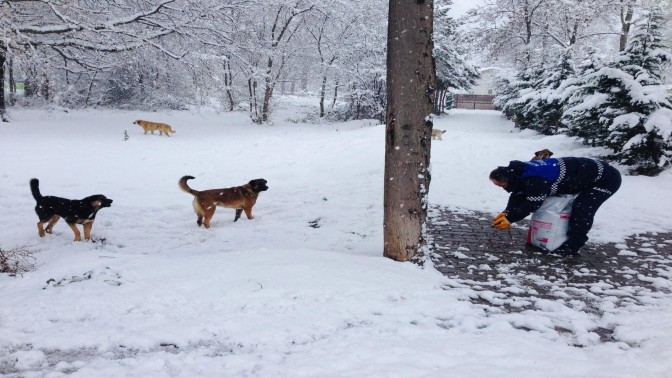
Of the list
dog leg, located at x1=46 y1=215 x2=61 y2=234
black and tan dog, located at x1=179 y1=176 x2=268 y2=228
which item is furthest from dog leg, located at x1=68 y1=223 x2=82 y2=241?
black and tan dog, located at x1=179 y1=176 x2=268 y2=228

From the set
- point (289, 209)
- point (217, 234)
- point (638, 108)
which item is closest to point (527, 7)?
point (638, 108)

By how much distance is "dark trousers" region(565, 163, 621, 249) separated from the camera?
5238 millimetres

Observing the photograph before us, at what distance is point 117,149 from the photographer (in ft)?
47.8

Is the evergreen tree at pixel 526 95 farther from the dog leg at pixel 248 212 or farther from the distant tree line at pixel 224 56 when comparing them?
the dog leg at pixel 248 212

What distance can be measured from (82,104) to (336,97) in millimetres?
16988

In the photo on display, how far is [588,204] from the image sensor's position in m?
5.25

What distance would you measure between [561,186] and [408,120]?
98.2 inches

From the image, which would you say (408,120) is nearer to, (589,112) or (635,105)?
(635,105)

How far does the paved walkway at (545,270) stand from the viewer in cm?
398

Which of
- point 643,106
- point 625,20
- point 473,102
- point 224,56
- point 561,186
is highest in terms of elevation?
point 625,20

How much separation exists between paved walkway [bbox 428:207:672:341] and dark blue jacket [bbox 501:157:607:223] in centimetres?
70

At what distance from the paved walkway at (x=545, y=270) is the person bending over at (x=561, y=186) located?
1.58ft

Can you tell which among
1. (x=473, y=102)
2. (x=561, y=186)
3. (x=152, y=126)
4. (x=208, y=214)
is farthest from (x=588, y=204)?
(x=473, y=102)

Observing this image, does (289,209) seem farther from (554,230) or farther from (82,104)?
(82,104)
